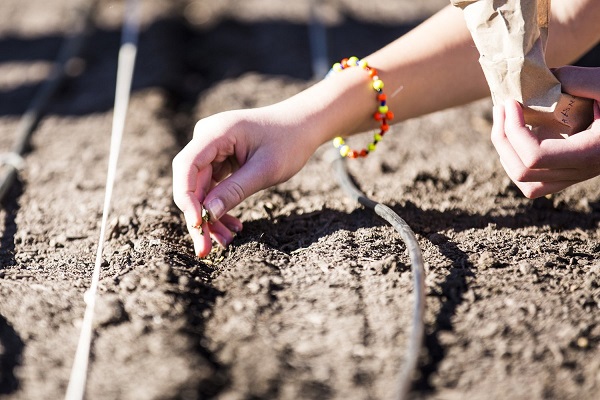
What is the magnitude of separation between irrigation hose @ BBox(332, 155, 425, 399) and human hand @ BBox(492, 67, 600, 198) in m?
0.30

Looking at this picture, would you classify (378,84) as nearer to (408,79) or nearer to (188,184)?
(408,79)

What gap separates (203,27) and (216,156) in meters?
2.80

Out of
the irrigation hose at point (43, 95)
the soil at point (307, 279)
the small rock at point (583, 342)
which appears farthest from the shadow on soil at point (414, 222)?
the irrigation hose at point (43, 95)

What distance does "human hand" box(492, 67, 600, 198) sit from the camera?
1.38 metres

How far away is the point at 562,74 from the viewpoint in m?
1.50

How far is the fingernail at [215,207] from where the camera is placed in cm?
158

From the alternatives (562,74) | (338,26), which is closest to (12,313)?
(562,74)

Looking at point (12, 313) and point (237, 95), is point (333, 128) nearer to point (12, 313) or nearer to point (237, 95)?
point (12, 313)

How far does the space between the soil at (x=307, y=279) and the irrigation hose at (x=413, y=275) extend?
40 mm

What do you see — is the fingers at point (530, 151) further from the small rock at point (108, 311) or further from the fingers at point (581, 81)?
the small rock at point (108, 311)

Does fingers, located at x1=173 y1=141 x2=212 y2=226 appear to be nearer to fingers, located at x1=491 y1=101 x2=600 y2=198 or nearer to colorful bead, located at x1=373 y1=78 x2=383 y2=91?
colorful bead, located at x1=373 y1=78 x2=383 y2=91

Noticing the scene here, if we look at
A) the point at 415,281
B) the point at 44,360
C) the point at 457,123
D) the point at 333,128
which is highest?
the point at 333,128

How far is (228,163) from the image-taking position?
69.2 inches

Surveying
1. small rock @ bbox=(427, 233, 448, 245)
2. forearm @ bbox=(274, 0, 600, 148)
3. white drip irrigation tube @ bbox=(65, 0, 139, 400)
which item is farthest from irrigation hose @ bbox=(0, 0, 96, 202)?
small rock @ bbox=(427, 233, 448, 245)
